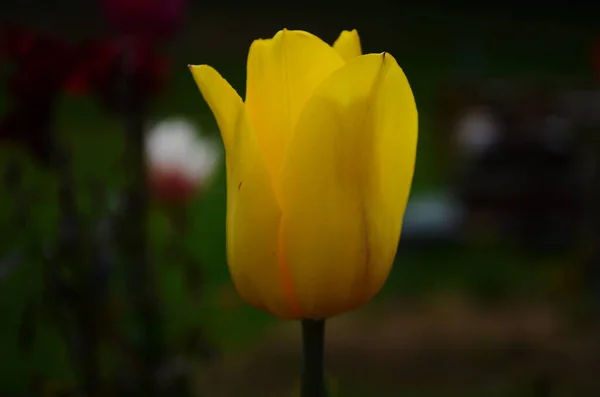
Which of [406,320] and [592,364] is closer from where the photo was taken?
A: [592,364]

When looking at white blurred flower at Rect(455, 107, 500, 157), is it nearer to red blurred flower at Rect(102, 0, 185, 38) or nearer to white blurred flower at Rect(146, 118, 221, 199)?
white blurred flower at Rect(146, 118, 221, 199)

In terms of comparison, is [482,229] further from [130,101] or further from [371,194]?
[371,194]

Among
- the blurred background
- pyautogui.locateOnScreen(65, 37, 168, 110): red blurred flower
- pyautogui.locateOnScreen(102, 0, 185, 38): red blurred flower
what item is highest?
pyautogui.locateOnScreen(102, 0, 185, 38): red blurred flower

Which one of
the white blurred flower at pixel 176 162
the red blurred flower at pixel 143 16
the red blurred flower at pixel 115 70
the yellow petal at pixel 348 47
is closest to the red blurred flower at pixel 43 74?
the red blurred flower at pixel 115 70

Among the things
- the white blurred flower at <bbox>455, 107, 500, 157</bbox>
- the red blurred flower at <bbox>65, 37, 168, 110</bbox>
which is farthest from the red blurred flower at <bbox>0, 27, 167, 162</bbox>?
the white blurred flower at <bbox>455, 107, 500, 157</bbox>

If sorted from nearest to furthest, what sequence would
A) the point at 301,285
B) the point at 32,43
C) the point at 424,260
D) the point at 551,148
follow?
1. the point at 301,285
2. the point at 32,43
3. the point at 424,260
4. the point at 551,148

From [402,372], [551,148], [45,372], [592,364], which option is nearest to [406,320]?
[402,372]

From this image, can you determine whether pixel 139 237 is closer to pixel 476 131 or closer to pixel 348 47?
pixel 348 47
